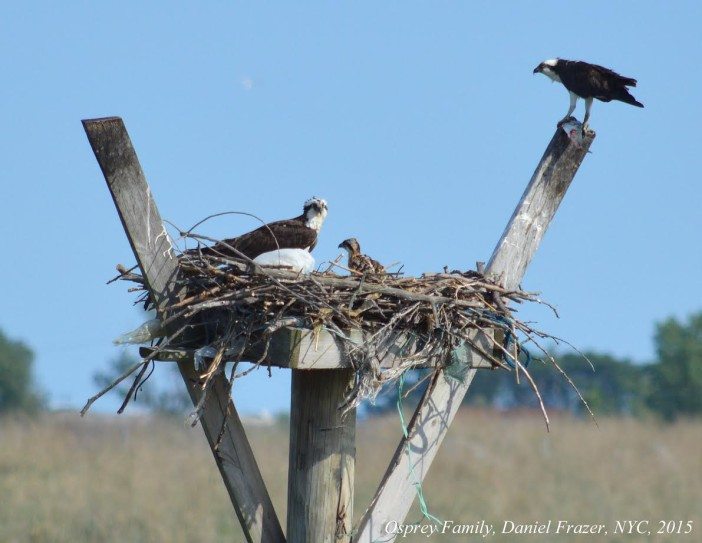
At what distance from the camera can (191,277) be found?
16.2ft

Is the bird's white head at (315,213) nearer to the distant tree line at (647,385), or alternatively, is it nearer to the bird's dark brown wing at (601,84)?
the bird's dark brown wing at (601,84)

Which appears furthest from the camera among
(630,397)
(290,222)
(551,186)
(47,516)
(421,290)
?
(630,397)

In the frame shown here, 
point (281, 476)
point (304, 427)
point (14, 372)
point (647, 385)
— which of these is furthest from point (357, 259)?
point (647, 385)

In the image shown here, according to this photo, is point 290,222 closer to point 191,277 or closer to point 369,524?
point 191,277

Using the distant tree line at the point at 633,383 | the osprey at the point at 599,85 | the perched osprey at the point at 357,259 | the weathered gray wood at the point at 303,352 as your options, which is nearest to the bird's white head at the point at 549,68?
the osprey at the point at 599,85

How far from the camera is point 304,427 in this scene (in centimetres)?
491

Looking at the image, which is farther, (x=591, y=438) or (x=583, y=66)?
(x=591, y=438)

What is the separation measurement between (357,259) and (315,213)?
511 millimetres

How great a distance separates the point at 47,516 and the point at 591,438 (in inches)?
497

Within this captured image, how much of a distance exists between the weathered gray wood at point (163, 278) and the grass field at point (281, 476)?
7071mm

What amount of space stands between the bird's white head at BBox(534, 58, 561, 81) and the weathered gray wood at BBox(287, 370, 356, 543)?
3529mm

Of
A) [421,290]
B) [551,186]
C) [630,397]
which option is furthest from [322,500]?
[630,397]

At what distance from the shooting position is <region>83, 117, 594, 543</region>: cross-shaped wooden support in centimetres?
457

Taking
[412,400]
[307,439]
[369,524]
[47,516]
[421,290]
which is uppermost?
[421,290]
